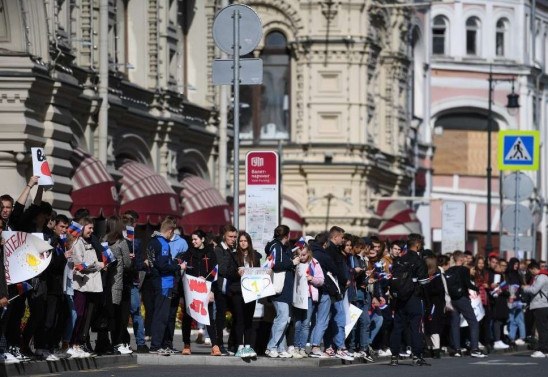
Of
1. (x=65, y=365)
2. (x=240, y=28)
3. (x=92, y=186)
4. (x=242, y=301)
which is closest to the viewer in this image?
(x=65, y=365)

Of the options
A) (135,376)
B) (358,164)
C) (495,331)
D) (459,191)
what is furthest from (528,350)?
(459,191)

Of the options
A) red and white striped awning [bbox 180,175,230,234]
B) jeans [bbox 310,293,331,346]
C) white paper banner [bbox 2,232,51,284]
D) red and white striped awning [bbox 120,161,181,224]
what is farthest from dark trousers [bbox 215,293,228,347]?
red and white striped awning [bbox 180,175,230,234]

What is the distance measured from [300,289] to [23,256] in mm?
6831

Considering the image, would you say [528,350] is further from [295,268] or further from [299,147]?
[299,147]

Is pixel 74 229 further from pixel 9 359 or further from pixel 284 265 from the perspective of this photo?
pixel 284 265

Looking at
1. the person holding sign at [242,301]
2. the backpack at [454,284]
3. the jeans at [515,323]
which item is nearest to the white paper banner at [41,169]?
the person holding sign at [242,301]

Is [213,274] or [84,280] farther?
[213,274]

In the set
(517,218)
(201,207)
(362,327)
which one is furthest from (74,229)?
(201,207)

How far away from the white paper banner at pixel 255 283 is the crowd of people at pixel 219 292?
0.19m

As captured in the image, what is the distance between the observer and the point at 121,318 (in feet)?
97.2

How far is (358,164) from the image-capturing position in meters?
68.5

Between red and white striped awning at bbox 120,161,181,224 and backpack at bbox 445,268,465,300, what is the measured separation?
10.3 metres

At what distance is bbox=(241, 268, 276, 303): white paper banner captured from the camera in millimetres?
29594

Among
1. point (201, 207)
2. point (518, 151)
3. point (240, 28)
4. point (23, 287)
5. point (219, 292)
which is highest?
point (240, 28)
